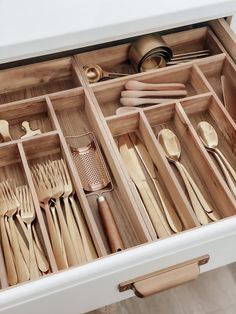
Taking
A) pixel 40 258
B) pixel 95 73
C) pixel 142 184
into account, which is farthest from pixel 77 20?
pixel 40 258

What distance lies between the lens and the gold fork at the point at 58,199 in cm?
82

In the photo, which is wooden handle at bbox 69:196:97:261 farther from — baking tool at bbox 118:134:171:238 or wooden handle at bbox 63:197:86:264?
baking tool at bbox 118:134:171:238

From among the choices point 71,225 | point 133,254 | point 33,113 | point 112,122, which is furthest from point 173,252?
point 33,113

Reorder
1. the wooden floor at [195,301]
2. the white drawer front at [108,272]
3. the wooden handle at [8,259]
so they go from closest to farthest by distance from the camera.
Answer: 1. the white drawer front at [108,272]
2. the wooden handle at [8,259]
3. the wooden floor at [195,301]

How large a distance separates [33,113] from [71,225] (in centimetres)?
29

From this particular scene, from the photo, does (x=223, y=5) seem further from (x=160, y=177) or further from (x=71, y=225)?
(x=71, y=225)

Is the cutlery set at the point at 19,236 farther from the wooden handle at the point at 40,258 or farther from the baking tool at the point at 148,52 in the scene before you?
the baking tool at the point at 148,52

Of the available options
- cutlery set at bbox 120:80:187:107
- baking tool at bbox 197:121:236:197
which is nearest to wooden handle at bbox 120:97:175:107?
cutlery set at bbox 120:80:187:107

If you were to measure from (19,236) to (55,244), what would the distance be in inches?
3.0

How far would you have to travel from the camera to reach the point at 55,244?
2.70 ft

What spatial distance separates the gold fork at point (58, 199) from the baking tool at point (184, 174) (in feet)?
0.77

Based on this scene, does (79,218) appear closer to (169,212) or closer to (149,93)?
(169,212)

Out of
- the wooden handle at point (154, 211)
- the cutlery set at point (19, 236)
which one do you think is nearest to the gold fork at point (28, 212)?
the cutlery set at point (19, 236)

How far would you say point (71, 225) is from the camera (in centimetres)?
86
